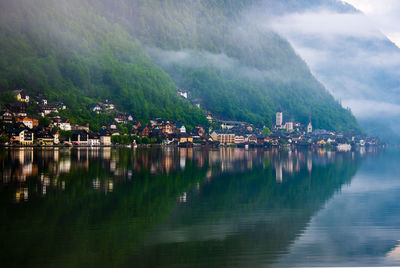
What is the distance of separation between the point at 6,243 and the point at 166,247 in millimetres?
3548

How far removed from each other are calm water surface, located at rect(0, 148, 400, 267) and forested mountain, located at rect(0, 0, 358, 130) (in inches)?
2837

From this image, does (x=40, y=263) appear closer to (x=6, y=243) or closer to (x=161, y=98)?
(x=6, y=243)

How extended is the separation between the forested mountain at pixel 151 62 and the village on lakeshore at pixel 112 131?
5744 mm

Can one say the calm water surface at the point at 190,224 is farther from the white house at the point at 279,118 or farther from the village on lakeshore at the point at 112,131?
the white house at the point at 279,118

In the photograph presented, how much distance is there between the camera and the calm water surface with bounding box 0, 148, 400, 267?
9.94 m

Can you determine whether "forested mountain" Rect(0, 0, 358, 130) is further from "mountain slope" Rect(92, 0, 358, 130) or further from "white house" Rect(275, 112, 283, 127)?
"white house" Rect(275, 112, 283, 127)

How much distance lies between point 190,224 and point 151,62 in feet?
419

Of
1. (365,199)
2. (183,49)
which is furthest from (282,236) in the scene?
(183,49)

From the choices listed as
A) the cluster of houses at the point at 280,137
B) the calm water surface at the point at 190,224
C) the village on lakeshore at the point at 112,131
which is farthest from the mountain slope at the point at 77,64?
the calm water surface at the point at 190,224

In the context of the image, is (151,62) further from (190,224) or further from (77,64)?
(190,224)

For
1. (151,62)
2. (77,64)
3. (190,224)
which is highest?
(151,62)

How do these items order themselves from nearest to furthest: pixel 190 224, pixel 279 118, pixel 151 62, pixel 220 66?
1. pixel 190 224
2. pixel 151 62
3. pixel 279 118
4. pixel 220 66

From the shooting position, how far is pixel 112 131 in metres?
85.4

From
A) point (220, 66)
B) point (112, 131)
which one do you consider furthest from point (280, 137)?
point (220, 66)
